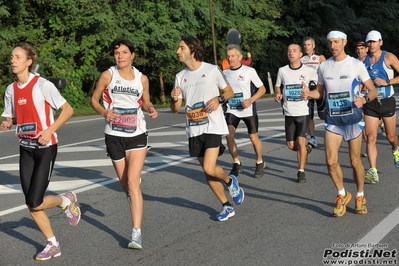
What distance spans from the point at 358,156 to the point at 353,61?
3.17ft

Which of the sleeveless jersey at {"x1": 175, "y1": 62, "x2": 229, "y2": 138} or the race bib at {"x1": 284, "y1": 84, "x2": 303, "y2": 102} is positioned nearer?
the sleeveless jersey at {"x1": 175, "y1": 62, "x2": 229, "y2": 138}

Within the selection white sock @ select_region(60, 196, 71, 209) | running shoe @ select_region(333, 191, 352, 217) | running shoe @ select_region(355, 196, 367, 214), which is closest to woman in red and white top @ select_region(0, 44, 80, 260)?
white sock @ select_region(60, 196, 71, 209)

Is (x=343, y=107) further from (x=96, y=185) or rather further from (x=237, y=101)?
(x=96, y=185)

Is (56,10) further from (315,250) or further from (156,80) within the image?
(315,250)

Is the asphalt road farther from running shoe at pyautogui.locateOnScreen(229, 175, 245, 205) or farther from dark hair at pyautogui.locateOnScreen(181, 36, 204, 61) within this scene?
dark hair at pyautogui.locateOnScreen(181, 36, 204, 61)

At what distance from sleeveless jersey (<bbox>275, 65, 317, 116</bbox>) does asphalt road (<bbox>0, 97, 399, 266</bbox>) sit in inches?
34.7

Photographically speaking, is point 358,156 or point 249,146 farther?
point 249,146

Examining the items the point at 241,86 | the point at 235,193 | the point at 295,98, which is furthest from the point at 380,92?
the point at 235,193

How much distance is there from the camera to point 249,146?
1417cm

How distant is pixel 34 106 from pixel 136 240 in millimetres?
1436

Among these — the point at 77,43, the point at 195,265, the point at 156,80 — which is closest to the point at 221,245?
the point at 195,265

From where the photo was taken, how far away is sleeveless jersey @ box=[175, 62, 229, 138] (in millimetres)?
8031

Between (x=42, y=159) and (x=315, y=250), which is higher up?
(x=42, y=159)

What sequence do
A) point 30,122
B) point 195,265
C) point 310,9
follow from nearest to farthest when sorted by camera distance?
point 195,265 < point 30,122 < point 310,9
